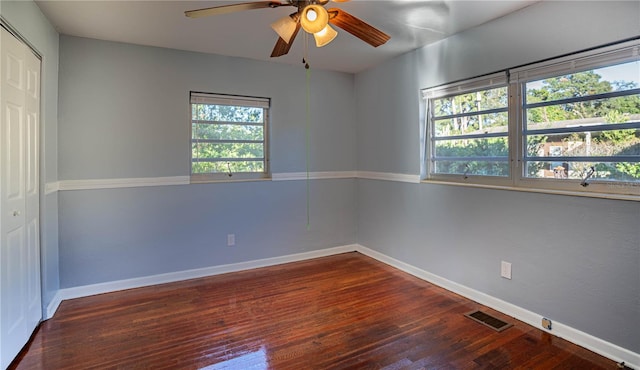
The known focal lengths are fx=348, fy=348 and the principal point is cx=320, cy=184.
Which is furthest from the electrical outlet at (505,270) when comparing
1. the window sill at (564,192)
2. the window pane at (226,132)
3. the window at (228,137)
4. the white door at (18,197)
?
the white door at (18,197)

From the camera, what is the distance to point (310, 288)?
3.29 m

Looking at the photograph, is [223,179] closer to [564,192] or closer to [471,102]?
[471,102]

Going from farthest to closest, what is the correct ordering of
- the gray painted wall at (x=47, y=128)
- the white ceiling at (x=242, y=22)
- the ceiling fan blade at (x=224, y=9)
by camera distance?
the white ceiling at (x=242, y=22) → the gray painted wall at (x=47, y=128) → the ceiling fan blade at (x=224, y=9)

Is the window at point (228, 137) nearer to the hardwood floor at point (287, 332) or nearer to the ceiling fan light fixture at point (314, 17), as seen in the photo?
the hardwood floor at point (287, 332)

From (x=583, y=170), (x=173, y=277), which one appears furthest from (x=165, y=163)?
(x=583, y=170)

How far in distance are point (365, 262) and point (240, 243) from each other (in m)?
1.45

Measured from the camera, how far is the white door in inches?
77.4

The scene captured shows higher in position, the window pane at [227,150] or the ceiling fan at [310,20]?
the ceiling fan at [310,20]

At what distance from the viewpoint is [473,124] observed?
309cm

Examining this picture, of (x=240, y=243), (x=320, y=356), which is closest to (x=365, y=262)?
(x=240, y=243)

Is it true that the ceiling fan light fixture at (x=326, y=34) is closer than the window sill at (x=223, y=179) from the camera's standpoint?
Yes

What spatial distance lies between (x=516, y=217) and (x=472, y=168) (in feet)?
2.03

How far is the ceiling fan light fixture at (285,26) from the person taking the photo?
6.30 ft

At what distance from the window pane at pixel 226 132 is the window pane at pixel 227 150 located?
3.0 inches
